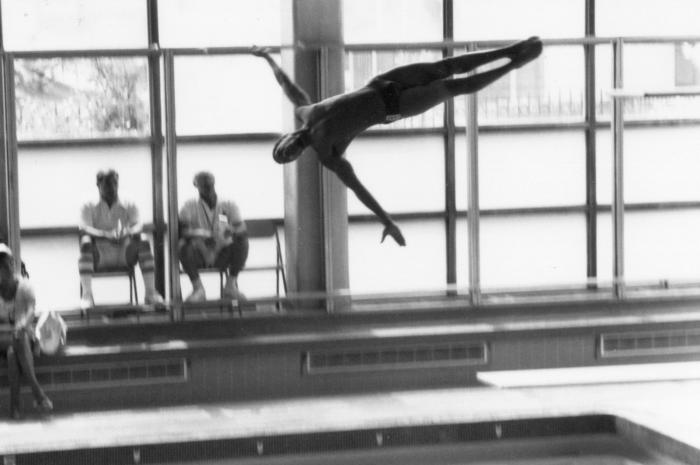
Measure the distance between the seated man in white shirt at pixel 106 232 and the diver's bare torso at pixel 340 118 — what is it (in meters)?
3.18

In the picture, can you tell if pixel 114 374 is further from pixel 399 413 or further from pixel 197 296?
pixel 399 413

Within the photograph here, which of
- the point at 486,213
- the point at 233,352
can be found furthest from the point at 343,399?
the point at 486,213

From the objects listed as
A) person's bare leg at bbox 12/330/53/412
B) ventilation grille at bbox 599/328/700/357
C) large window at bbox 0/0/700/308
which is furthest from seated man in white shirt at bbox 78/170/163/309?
ventilation grille at bbox 599/328/700/357

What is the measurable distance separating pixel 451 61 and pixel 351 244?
4.25 meters

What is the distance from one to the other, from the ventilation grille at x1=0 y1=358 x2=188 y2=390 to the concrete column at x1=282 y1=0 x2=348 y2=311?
124 centimetres

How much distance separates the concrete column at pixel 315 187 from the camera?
30.5ft

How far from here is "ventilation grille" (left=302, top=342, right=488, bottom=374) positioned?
910 cm

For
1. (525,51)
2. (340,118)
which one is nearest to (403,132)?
(340,118)

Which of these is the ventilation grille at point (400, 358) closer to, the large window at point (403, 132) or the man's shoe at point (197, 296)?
the large window at point (403, 132)

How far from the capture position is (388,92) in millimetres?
5871

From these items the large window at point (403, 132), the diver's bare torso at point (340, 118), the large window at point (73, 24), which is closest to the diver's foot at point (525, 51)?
the diver's bare torso at point (340, 118)

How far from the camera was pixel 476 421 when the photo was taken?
7547mm

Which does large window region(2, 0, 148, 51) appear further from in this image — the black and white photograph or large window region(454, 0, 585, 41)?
large window region(454, 0, 585, 41)

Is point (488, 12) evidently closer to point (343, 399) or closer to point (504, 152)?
point (504, 152)
